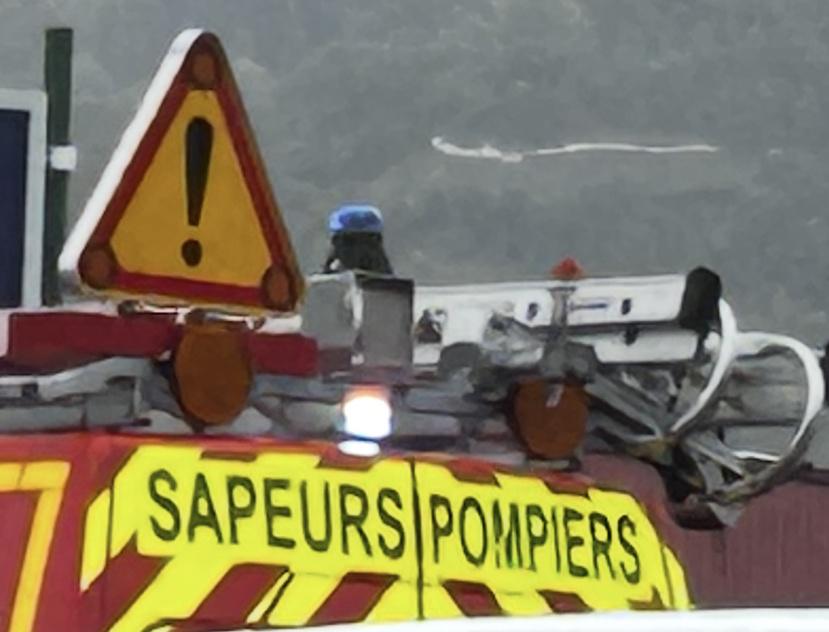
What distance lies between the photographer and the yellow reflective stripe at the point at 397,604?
333cm

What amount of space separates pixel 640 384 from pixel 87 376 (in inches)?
53.0

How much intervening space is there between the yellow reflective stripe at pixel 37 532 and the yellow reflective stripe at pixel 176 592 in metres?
0.10

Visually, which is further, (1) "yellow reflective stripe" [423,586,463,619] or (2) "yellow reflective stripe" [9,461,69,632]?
(1) "yellow reflective stripe" [423,586,463,619]

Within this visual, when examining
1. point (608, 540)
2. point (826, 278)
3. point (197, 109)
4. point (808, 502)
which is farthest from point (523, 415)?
point (826, 278)

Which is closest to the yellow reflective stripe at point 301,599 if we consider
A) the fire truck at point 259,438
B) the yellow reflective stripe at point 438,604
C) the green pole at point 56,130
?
the fire truck at point 259,438

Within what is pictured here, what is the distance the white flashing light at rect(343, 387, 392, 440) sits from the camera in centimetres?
347

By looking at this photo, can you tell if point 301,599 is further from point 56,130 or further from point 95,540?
point 56,130

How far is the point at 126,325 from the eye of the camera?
10.7 feet

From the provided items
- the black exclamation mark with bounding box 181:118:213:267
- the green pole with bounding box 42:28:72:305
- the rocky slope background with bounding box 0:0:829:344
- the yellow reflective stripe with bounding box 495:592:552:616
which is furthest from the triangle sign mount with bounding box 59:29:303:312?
the rocky slope background with bounding box 0:0:829:344

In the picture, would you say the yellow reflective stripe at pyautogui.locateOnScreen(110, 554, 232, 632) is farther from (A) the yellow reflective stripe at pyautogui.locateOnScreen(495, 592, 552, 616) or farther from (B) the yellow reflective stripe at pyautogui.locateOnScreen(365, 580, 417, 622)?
(A) the yellow reflective stripe at pyautogui.locateOnScreen(495, 592, 552, 616)

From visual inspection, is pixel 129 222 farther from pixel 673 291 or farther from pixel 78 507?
pixel 673 291

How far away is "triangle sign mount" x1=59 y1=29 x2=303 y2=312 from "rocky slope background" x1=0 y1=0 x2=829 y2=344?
10.1 metres

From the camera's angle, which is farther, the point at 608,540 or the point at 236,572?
the point at 608,540

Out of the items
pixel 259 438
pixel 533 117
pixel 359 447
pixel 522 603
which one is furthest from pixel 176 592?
pixel 533 117
